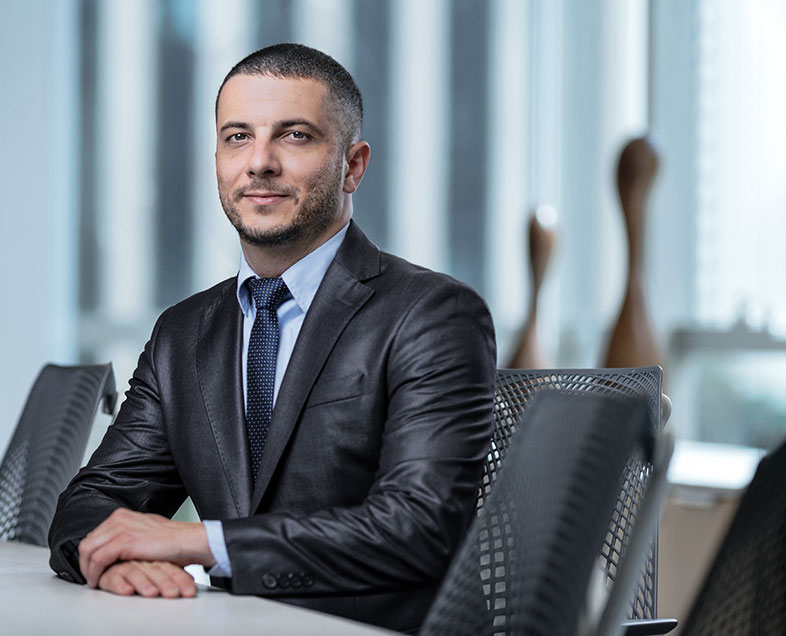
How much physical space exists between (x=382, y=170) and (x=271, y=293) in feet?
9.72

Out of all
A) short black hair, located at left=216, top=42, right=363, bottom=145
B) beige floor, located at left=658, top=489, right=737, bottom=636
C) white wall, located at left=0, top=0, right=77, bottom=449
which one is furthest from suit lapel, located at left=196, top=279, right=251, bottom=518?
white wall, located at left=0, top=0, right=77, bottom=449

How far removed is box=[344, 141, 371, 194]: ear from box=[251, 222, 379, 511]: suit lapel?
0.11 metres

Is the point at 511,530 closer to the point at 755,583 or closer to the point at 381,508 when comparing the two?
the point at 755,583

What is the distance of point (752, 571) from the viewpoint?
2.78 feet

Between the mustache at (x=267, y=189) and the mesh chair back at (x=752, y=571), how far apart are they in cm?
97

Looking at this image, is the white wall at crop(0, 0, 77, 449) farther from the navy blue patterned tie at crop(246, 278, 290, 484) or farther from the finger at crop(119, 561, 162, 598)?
the finger at crop(119, 561, 162, 598)

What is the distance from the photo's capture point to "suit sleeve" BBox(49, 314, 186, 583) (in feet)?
5.32

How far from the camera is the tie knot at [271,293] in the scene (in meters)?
1.70

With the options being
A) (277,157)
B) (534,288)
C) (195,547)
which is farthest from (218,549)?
(534,288)

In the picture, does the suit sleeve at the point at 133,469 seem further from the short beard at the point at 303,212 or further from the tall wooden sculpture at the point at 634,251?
the tall wooden sculpture at the point at 634,251

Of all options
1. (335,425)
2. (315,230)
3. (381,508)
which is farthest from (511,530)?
(315,230)

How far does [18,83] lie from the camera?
392cm

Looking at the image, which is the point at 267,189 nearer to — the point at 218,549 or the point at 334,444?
the point at 334,444

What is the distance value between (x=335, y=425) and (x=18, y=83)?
2.82m
